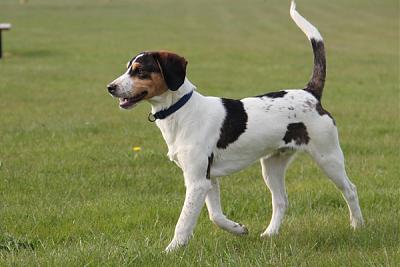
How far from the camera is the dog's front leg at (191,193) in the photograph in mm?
5953

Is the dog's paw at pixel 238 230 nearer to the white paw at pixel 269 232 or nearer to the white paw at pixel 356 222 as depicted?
the white paw at pixel 269 232

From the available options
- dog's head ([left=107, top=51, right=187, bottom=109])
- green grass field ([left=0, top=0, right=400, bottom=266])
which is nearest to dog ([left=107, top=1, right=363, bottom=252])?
dog's head ([left=107, top=51, right=187, bottom=109])

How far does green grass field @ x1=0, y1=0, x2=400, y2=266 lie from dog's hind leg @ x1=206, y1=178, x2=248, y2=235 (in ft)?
0.26

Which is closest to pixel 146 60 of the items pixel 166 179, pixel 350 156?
pixel 166 179

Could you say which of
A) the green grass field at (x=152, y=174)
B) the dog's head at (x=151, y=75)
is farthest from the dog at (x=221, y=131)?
the green grass field at (x=152, y=174)

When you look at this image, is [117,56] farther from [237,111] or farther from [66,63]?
[237,111]

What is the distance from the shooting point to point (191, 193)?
236 inches

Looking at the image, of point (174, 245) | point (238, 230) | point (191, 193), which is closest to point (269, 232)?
point (238, 230)

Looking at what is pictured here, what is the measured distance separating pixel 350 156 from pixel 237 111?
15.2ft

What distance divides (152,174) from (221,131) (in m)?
3.06

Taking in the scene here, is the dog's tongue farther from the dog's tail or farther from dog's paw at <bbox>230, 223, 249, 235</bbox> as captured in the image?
the dog's tail

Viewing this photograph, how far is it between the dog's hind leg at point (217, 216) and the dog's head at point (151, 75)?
3.25 ft

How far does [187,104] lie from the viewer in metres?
6.15

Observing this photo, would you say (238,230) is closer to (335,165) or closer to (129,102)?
(335,165)
